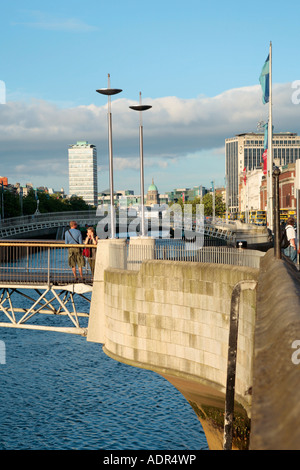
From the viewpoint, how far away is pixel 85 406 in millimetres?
24125

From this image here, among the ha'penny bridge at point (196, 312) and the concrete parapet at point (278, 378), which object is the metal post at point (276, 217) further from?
the concrete parapet at point (278, 378)

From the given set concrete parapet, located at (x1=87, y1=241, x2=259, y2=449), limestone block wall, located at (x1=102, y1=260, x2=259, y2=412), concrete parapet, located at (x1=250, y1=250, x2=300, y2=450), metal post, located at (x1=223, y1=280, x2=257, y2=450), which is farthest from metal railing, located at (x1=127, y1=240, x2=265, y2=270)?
concrete parapet, located at (x1=250, y1=250, x2=300, y2=450)

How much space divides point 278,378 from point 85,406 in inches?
855

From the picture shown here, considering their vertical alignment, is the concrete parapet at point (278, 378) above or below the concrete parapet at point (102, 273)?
above

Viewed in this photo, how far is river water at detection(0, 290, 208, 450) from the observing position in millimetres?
20797

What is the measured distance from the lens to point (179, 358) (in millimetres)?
13531

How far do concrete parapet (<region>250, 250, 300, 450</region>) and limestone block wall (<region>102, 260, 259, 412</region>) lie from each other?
16.3 feet

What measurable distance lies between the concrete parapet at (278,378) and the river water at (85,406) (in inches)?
632

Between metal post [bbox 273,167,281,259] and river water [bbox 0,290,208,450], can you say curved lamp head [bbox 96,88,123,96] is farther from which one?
river water [bbox 0,290,208,450]

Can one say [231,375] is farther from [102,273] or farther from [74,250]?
[74,250]

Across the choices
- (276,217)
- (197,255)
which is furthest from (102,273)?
(276,217)

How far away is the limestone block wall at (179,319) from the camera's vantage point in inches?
441

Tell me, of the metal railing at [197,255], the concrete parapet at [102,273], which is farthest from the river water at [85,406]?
the metal railing at [197,255]
